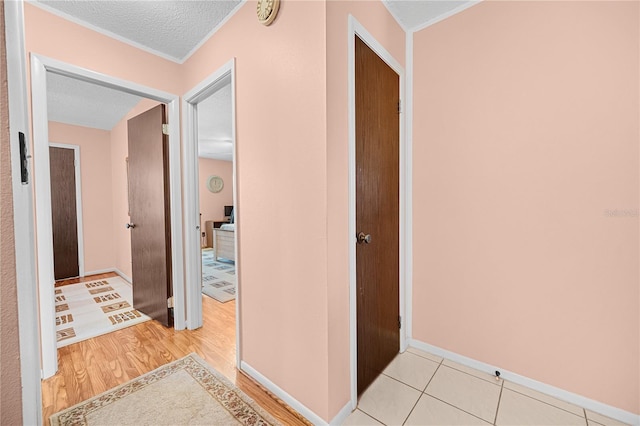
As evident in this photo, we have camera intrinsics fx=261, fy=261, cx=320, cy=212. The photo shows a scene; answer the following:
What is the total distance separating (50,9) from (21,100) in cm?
204

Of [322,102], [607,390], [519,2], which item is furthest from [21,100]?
[607,390]

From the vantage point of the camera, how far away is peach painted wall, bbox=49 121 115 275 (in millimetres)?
4086

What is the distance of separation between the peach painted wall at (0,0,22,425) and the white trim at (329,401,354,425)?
3.99 ft

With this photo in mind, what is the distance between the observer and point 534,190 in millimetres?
1523

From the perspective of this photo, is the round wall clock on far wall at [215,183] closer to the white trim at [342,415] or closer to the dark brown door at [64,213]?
the dark brown door at [64,213]

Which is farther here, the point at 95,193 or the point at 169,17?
the point at 95,193

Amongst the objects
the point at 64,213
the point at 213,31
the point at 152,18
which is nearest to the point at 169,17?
the point at 152,18

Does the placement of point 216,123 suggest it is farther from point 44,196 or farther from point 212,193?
point 212,193

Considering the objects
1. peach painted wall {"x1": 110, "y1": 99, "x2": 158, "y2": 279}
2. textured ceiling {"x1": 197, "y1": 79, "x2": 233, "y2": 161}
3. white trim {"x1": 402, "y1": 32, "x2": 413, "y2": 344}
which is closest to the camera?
white trim {"x1": 402, "y1": 32, "x2": 413, "y2": 344}

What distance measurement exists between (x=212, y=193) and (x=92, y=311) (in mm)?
4589

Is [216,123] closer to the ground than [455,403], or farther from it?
farther from it

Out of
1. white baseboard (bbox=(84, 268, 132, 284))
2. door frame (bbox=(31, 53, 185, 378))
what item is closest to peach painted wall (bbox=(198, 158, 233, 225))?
white baseboard (bbox=(84, 268, 132, 284))

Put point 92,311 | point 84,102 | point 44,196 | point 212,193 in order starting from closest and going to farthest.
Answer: point 44,196, point 92,311, point 84,102, point 212,193

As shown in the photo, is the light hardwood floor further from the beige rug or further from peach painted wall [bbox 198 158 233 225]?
peach painted wall [bbox 198 158 233 225]
